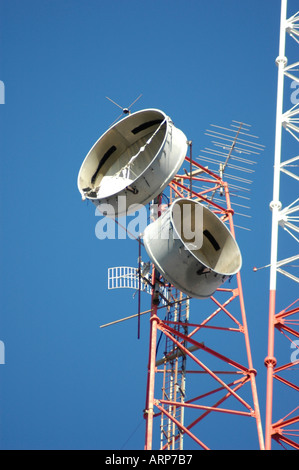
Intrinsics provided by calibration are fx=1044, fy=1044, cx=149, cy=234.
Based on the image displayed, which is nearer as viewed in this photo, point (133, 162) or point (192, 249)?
point (192, 249)

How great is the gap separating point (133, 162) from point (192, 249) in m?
4.42

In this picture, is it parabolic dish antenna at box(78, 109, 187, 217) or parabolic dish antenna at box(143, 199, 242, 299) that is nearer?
parabolic dish antenna at box(143, 199, 242, 299)

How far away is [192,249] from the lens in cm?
3934

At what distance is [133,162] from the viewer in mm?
41062

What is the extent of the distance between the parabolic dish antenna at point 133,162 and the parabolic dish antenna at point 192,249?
1438mm

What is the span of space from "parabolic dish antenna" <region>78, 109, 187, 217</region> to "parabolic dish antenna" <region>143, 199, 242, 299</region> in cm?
144

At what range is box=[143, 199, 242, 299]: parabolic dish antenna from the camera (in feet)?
121

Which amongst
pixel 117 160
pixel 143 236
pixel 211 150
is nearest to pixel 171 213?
pixel 143 236

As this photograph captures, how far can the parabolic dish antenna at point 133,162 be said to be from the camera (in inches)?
1513

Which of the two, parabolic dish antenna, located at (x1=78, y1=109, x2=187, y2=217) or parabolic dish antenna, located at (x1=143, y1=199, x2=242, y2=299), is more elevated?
parabolic dish antenna, located at (x1=78, y1=109, x2=187, y2=217)

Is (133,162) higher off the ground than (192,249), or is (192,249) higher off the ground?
(133,162)

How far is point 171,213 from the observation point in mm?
37031
